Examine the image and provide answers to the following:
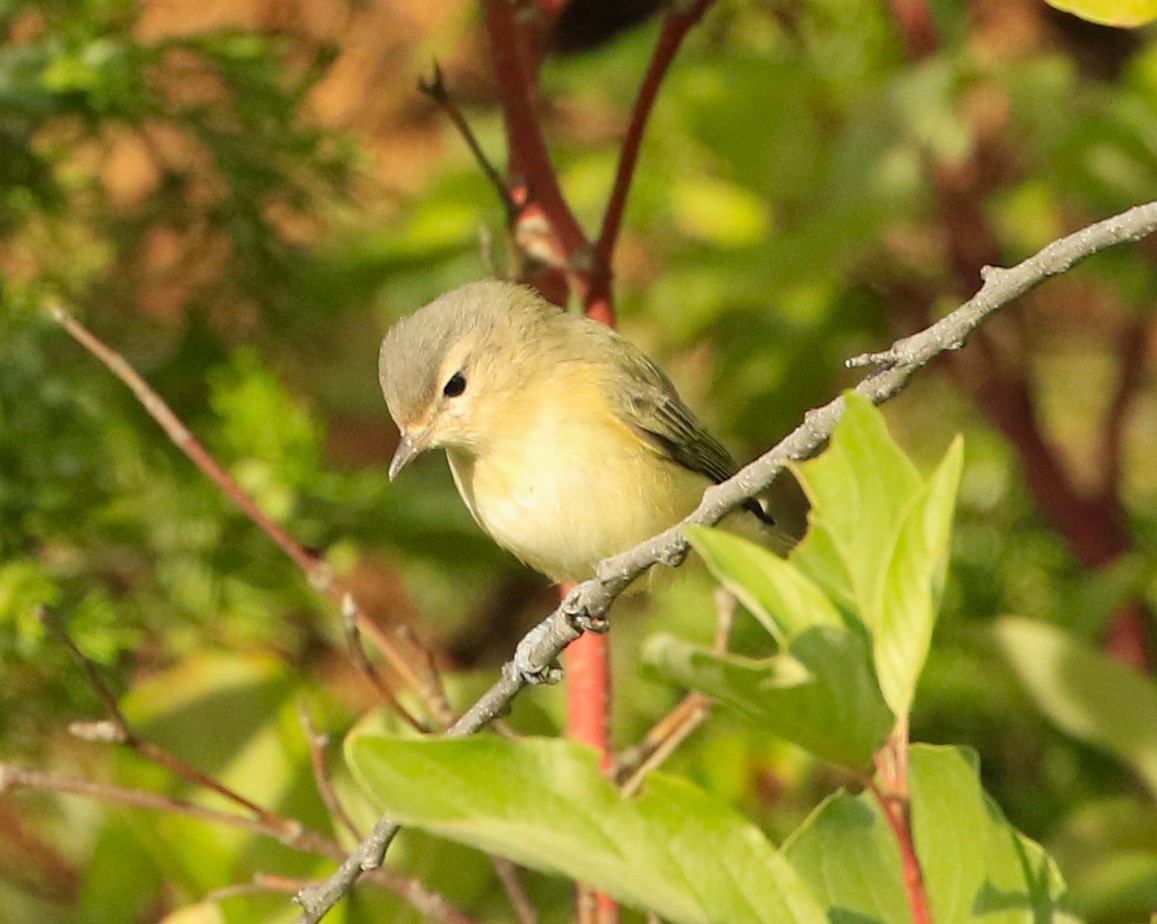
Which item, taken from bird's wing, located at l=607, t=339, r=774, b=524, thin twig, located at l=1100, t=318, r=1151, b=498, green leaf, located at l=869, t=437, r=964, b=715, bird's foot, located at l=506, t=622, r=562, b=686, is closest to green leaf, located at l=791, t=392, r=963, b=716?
green leaf, located at l=869, t=437, r=964, b=715

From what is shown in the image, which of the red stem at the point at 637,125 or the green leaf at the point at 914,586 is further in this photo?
the red stem at the point at 637,125

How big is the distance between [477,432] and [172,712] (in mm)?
Result: 562

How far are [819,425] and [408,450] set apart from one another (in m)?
1.08

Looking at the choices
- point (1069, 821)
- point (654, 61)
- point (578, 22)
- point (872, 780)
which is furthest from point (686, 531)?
point (578, 22)

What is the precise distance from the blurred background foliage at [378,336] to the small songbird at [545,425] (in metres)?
0.21

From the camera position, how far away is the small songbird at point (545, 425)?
211 cm

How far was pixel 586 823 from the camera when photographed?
1102 millimetres

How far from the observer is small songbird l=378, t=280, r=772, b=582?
211 cm

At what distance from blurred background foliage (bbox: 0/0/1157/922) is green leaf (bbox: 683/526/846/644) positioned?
0.99 metres

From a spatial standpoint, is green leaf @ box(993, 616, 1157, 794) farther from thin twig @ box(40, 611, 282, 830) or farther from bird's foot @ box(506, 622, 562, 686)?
thin twig @ box(40, 611, 282, 830)

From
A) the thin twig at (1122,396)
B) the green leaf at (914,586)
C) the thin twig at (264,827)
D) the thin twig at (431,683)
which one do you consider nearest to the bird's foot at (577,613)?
the thin twig at (431,683)

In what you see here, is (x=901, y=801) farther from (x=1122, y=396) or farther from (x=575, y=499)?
(x=1122, y=396)

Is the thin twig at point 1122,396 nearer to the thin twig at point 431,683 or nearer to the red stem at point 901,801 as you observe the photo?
the thin twig at point 431,683

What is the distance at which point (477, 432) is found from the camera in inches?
87.0
